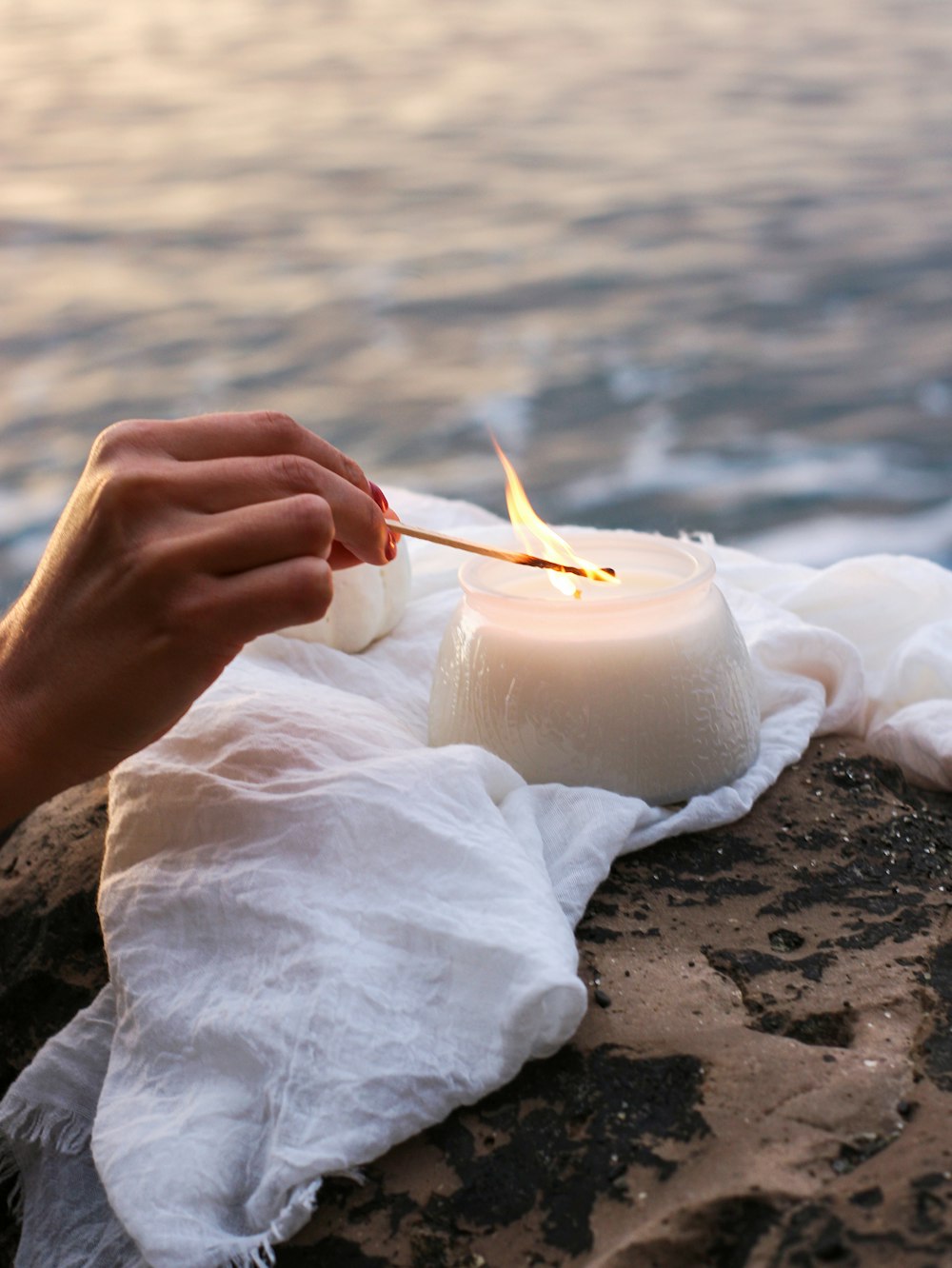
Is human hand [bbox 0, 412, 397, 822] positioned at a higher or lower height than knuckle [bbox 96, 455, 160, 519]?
lower

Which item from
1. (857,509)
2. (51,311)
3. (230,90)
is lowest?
(857,509)

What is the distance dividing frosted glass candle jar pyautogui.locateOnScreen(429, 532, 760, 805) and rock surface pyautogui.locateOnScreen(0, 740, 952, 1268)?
75 mm

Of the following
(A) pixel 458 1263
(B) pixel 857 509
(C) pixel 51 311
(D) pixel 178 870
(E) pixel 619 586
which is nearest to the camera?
(A) pixel 458 1263

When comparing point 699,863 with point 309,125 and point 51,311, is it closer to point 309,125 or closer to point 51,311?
point 51,311

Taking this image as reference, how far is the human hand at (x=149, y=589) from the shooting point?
2.92ft

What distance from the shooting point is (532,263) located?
4.02m

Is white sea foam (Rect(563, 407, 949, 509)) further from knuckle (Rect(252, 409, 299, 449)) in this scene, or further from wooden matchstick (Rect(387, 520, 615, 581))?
knuckle (Rect(252, 409, 299, 449))

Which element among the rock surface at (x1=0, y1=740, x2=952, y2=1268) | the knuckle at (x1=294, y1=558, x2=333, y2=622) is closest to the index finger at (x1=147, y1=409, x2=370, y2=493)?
the knuckle at (x1=294, y1=558, x2=333, y2=622)

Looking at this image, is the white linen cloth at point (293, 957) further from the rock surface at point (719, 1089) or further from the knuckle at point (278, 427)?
the knuckle at point (278, 427)

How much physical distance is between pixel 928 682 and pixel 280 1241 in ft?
2.85

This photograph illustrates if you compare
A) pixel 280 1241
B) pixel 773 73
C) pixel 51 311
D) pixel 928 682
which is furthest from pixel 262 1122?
pixel 773 73

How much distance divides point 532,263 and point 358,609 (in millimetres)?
2863

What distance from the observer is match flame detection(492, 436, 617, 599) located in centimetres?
119

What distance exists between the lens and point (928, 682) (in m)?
1.36
